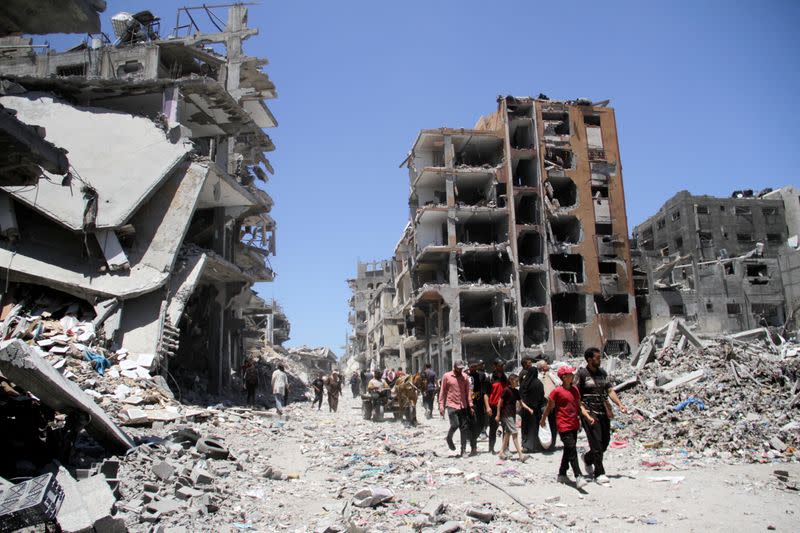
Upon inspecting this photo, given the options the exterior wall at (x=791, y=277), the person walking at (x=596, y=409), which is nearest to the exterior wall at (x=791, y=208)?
the exterior wall at (x=791, y=277)

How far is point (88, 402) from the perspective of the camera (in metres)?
7.32

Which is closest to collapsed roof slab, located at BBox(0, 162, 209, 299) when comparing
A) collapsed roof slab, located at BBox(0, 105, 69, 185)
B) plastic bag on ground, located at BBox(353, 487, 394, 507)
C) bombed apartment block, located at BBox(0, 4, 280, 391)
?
bombed apartment block, located at BBox(0, 4, 280, 391)

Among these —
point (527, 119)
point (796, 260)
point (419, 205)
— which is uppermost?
point (527, 119)

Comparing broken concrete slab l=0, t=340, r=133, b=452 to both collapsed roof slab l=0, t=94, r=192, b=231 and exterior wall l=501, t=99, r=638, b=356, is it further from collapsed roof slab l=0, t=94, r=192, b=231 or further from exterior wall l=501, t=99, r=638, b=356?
exterior wall l=501, t=99, r=638, b=356

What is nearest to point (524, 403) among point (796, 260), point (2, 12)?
point (2, 12)

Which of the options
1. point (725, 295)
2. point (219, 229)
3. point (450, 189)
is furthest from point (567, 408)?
point (725, 295)

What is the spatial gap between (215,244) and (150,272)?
6.06 m

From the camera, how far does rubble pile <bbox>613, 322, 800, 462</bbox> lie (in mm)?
9328

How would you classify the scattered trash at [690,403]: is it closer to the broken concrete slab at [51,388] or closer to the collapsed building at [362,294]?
the broken concrete slab at [51,388]

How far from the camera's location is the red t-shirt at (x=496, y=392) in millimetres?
9758

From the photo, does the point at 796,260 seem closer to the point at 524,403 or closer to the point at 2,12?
the point at 524,403

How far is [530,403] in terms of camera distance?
9484mm

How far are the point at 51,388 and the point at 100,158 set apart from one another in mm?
13393

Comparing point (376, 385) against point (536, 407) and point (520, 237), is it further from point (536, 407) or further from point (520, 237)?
point (520, 237)
